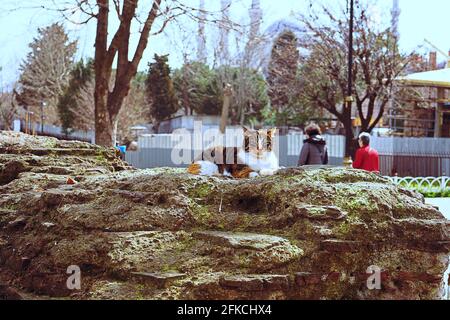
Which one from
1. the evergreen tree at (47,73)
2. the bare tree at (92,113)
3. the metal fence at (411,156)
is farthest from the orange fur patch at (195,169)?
the evergreen tree at (47,73)

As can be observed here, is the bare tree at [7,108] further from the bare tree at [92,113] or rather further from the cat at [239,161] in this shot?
the cat at [239,161]

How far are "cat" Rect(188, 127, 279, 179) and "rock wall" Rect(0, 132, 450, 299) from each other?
4.15ft

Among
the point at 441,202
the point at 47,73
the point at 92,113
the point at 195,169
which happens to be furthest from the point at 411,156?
the point at 47,73

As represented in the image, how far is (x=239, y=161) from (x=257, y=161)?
34cm

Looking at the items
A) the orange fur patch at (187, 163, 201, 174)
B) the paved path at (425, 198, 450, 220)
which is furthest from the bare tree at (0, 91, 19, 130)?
the orange fur patch at (187, 163, 201, 174)

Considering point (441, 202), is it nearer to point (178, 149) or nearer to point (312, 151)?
point (312, 151)

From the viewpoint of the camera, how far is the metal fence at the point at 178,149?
90.4 feet

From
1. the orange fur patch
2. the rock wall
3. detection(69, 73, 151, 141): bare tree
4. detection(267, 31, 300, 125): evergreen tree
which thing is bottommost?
the rock wall

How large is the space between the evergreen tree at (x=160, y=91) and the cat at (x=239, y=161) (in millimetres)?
39521

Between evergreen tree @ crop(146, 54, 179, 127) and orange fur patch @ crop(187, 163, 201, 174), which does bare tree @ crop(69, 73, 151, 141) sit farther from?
orange fur patch @ crop(187, 163, 201, 174)

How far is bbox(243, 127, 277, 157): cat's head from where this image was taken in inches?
267

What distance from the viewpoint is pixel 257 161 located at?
6.44 meters

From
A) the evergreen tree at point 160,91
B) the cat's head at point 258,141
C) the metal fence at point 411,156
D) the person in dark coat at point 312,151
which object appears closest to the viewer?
the cat's head at point 258,141
